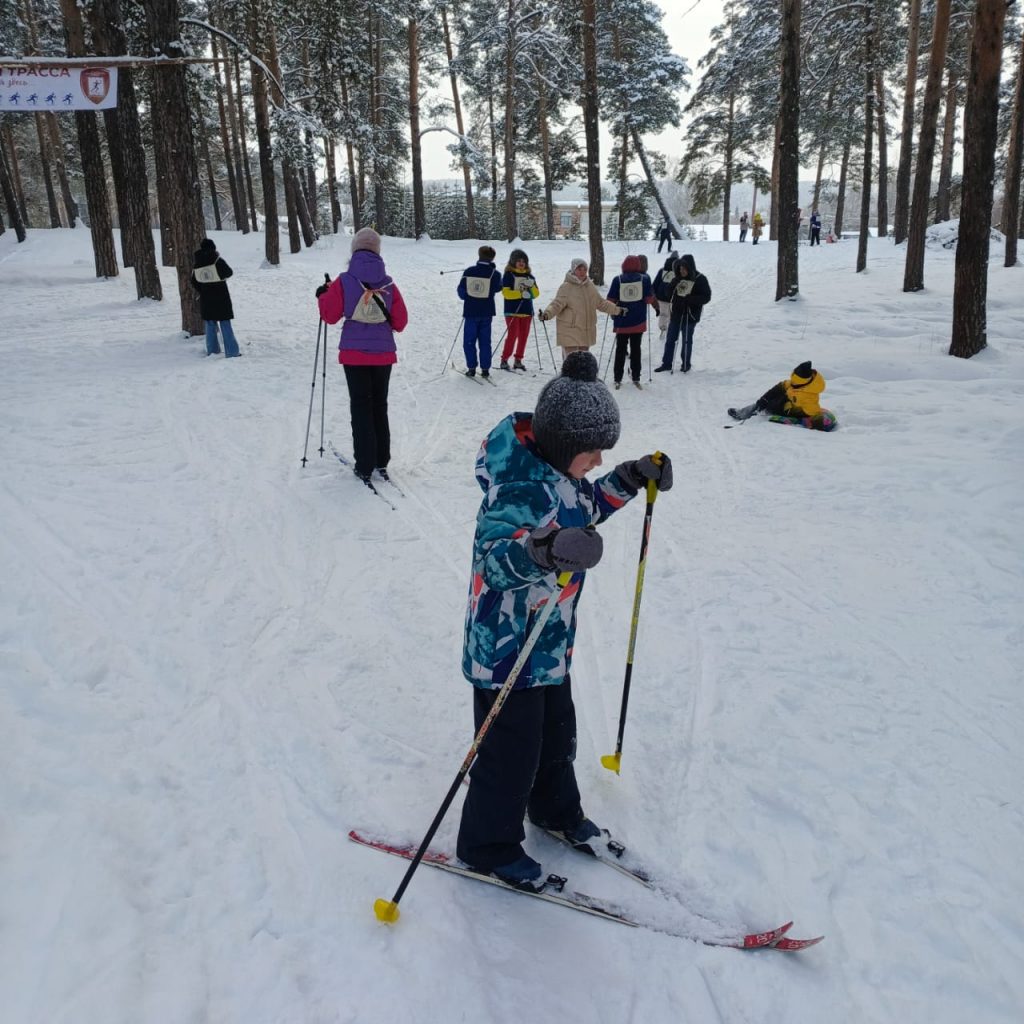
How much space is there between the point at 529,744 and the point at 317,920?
0.99 meters

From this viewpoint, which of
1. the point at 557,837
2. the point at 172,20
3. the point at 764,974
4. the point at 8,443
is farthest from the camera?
the point at 172,20

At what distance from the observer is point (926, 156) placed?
15.3 meters

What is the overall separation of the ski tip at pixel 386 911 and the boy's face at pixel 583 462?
1.65 meters

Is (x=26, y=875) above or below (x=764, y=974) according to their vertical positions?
above

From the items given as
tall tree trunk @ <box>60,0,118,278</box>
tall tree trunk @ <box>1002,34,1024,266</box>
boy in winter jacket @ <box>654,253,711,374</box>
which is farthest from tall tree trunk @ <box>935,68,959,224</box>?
tall tree trunk @ <box>60,0,118,278</box>

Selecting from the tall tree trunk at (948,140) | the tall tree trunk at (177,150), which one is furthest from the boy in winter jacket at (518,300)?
the tall tree trunk at (948,140)

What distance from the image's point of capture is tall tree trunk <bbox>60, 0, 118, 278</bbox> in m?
14.3

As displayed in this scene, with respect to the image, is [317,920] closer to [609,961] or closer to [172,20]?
[609,961]

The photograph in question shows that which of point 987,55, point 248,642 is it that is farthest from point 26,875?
point 987,55

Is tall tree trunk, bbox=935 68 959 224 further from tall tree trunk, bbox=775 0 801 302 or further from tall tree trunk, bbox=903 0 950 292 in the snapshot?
tall tree trunk, bbox=775 0 801 302

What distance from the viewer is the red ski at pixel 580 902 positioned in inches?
96.7

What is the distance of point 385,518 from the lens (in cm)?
587

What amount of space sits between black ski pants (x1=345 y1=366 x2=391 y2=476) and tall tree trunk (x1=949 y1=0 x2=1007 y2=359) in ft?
26.8

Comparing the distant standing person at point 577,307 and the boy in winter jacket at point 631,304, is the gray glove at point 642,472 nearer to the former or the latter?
the distant standing person at point 577,307
